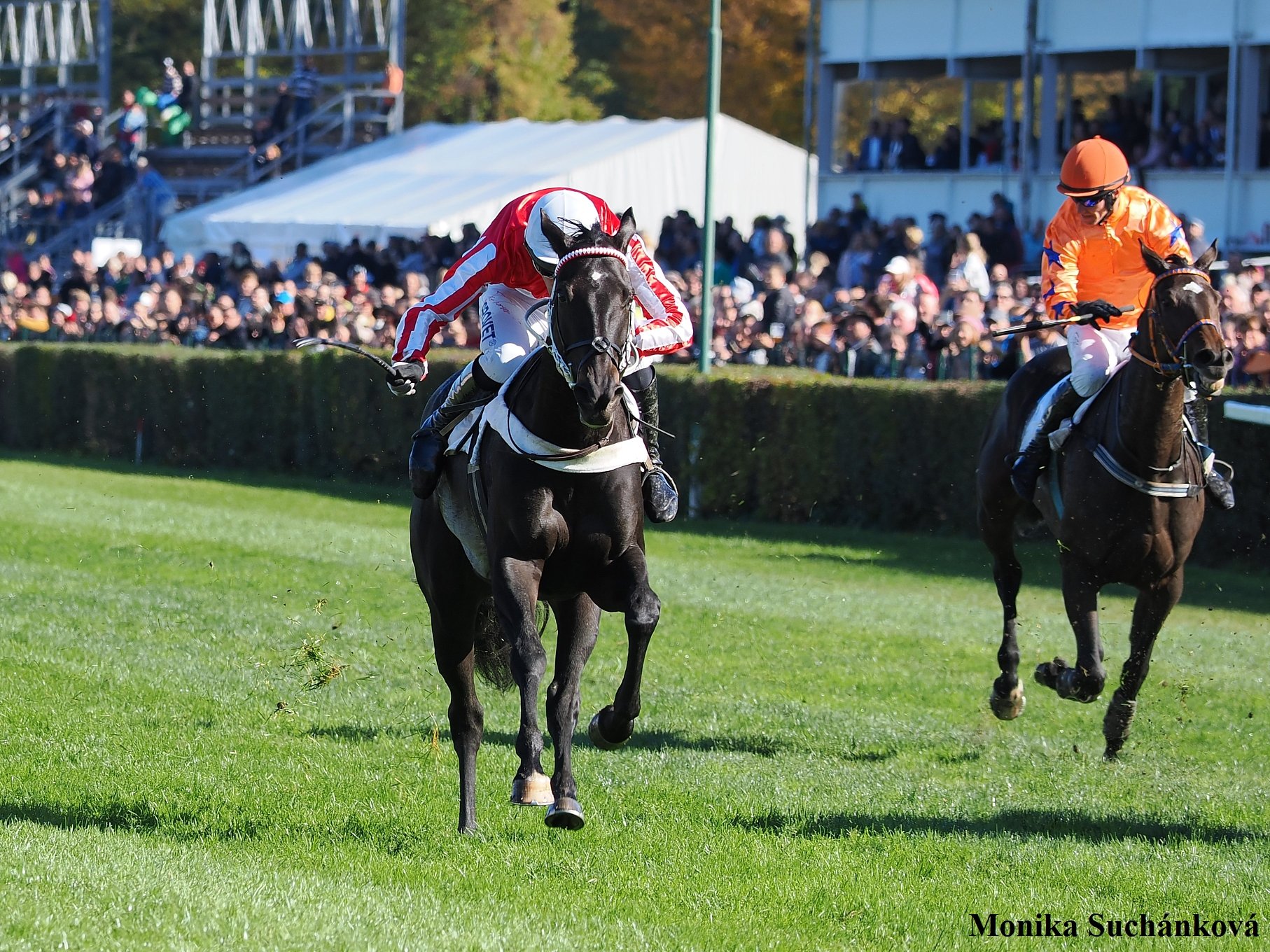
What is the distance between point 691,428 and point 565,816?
35.3 feet

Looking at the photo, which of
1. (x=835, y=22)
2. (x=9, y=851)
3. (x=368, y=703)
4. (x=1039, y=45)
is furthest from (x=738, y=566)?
(x=835, y=22)

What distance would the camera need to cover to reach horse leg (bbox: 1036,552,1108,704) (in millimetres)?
7297

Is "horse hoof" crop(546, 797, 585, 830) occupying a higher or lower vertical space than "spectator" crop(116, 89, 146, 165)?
lower

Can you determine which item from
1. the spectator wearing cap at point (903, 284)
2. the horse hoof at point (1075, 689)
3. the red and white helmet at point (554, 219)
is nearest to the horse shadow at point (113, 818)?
the red and white helmet at point (554, 219)

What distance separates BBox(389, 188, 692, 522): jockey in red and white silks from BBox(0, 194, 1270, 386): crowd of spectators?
14.3ft

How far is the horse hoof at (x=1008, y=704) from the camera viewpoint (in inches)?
316

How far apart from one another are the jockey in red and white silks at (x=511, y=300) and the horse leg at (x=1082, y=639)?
224 centimetres

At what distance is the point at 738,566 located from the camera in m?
13.4

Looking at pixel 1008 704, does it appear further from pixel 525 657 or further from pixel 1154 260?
pixel 525 657

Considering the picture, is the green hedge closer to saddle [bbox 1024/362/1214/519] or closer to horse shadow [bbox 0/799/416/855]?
saddle [bbox 1024/362/1214/519]

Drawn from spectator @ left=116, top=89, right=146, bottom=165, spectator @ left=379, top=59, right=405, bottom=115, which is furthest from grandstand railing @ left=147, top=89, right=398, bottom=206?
spectator @ left=116, top=89, right=146, bottom=165

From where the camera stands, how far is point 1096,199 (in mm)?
7832

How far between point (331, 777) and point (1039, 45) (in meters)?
18.0

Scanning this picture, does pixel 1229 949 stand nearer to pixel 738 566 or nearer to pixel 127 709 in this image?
pixel 127 709
